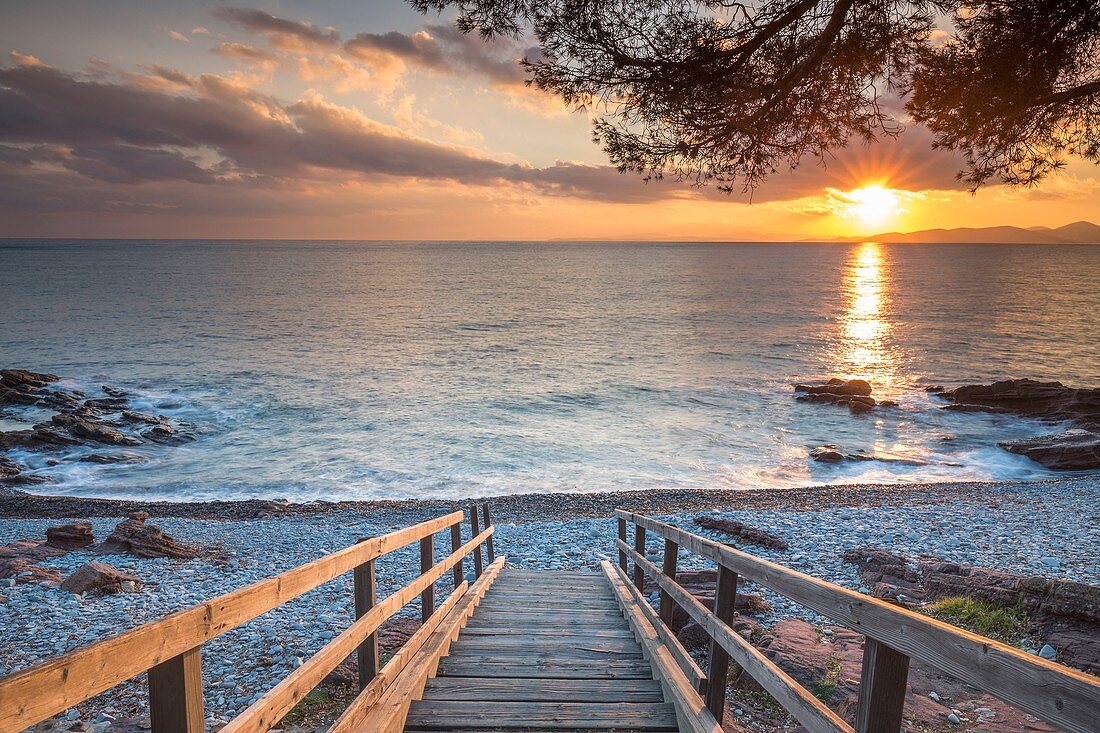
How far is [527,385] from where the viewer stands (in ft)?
108

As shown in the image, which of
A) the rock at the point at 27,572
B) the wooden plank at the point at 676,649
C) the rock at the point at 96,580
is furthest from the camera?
the rock at the point at 27,572

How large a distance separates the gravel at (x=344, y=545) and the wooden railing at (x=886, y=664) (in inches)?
190

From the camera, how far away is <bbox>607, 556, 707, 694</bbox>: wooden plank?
374 cm

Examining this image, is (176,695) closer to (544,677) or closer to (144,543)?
(544,677)

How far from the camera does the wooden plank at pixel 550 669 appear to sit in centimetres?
459

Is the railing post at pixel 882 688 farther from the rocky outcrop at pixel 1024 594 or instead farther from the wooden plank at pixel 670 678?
the rocky outcrop at pixel 1024 594

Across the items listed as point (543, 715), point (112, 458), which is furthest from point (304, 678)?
point (112, 458)

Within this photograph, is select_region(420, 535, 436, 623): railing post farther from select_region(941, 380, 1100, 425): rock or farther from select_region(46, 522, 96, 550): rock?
select_region(941, 380, 1100, 425): rock

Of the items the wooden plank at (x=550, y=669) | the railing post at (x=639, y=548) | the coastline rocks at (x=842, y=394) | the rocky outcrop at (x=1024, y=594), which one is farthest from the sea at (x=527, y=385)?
the wooden plank at (x=550, y=669)

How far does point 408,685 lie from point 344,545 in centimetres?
943

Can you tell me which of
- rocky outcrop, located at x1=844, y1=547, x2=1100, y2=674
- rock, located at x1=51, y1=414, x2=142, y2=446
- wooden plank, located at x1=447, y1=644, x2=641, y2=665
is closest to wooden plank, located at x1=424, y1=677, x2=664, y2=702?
wooden plank, located at x1=447, y1=644, x2=641, y2=665

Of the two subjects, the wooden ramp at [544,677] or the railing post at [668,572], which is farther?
the railing post at [668,572]

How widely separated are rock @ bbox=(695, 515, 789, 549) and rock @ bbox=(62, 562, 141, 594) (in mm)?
10409

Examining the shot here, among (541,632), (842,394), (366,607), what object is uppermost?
(366,607)
